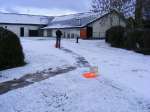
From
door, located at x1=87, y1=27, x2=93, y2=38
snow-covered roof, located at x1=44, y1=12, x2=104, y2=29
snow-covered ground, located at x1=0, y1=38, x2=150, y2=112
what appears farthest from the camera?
snow-covered roof, located at x1=44, y1=12, x2=104, y2=29

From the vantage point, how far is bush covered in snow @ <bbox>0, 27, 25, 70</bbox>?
56.5 ft

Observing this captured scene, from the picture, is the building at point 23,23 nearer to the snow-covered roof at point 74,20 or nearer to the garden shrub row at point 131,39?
the snow-covered roof at point 74,20

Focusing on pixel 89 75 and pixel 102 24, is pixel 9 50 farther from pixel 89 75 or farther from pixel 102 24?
pixel 102 24

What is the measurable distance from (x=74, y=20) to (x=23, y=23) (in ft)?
42.2

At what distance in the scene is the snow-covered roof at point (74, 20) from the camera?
52.5 meters

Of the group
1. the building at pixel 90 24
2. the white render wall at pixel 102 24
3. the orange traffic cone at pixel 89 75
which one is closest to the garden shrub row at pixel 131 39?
the orange traffic cone at pixel 89 75

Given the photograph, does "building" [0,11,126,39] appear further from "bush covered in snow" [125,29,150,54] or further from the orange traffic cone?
the orange traffic cone

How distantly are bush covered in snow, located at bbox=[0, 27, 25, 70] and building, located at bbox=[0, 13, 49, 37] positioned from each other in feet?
149

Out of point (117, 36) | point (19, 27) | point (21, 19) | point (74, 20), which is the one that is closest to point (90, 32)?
point (74, 20)

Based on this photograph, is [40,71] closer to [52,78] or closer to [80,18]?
[52,78]

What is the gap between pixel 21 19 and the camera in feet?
216

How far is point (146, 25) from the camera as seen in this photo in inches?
1341

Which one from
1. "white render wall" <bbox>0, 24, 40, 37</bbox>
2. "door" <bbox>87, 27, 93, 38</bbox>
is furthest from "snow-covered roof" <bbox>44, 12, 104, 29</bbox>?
"white render wall" <bbox>0, 24, 40, 37</bbox>

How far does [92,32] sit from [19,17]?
68.6 ft
